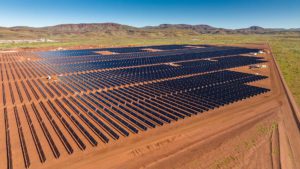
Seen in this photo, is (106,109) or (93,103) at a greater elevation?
(93,103)

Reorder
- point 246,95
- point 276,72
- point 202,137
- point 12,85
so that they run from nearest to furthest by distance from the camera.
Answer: point 202,137 → point 246,95 → point 12,85 → point 276,72

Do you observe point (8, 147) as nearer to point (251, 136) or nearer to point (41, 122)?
point (41, 122)

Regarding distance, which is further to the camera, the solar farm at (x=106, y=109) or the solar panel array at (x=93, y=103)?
the solar panel array at (x=93, y=103)

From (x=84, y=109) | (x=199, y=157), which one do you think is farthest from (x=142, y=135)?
(x=84, y=109)

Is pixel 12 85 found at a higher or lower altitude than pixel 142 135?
higher

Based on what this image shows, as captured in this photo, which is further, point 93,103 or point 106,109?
point 93,103
